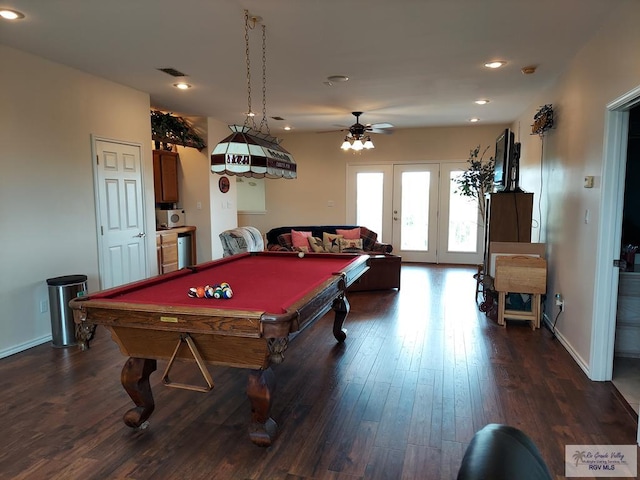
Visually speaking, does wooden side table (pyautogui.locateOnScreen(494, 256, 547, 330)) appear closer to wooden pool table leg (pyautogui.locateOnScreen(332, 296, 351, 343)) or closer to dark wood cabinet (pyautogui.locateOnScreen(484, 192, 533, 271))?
dark wood cabinet (pyautogui.locateOnScreen(484, 192, 533, 271))

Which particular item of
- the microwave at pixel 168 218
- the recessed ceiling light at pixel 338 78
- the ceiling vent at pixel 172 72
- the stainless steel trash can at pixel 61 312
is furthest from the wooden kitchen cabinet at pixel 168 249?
the recessed ceiling light at pixel 338 78

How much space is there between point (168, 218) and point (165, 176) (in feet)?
2.33

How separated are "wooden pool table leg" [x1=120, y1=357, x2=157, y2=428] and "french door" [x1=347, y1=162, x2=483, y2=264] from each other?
6.49 metres

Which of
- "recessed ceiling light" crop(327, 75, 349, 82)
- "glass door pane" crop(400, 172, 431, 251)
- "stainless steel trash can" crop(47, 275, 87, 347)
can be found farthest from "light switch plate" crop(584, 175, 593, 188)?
"glass door pane" crop(400, 172, 431, 251)

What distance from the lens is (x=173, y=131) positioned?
20.3 ft

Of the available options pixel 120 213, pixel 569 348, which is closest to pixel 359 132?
pixel 120 213

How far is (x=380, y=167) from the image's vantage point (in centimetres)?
834

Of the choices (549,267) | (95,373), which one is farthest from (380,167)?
(95,373)

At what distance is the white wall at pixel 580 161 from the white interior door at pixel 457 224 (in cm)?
324

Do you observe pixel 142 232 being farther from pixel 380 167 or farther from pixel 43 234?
pixel 380 167

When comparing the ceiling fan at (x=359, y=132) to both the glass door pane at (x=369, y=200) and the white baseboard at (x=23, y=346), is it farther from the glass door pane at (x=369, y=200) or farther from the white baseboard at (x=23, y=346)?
the white baseboard at (x=23, y=346)

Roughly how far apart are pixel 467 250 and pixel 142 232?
5925mm

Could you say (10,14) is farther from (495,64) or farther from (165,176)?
(495,64)

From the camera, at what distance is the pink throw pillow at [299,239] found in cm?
634
